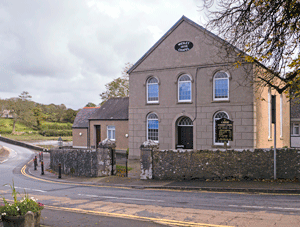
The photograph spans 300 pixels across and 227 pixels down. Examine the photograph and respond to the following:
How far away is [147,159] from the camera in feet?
49.6

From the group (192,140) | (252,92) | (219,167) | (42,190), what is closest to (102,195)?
(42,190)

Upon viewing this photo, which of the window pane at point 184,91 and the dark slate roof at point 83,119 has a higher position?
the window pane at point 184,91

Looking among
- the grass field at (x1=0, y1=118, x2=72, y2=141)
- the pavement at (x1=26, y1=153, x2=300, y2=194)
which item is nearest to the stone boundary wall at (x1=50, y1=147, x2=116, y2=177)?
the pavement at (x1=26, y1=153, x2=300, y2=194)

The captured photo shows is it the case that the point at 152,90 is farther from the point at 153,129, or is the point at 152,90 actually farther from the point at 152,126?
the point at 153,129

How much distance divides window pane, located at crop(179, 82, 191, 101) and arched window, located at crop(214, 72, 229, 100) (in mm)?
2093

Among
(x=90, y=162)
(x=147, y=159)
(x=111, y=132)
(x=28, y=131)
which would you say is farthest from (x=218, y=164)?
(x=28, y=131)

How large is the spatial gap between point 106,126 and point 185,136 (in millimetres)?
11391

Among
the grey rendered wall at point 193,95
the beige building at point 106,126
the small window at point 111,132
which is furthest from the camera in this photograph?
the small window at point 111,132

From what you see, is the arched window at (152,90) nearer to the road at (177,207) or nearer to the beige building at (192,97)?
the beige building at (192,97)

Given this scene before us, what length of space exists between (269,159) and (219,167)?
2.28 meters

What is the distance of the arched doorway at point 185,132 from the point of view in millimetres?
21734

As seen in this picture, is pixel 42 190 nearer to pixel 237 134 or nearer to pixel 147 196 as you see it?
pixel 147 196

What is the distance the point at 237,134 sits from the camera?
19641mm

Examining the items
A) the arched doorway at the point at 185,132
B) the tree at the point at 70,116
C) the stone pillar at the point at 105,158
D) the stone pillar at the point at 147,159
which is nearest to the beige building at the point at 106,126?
the arched doorway at the point at 185,132
